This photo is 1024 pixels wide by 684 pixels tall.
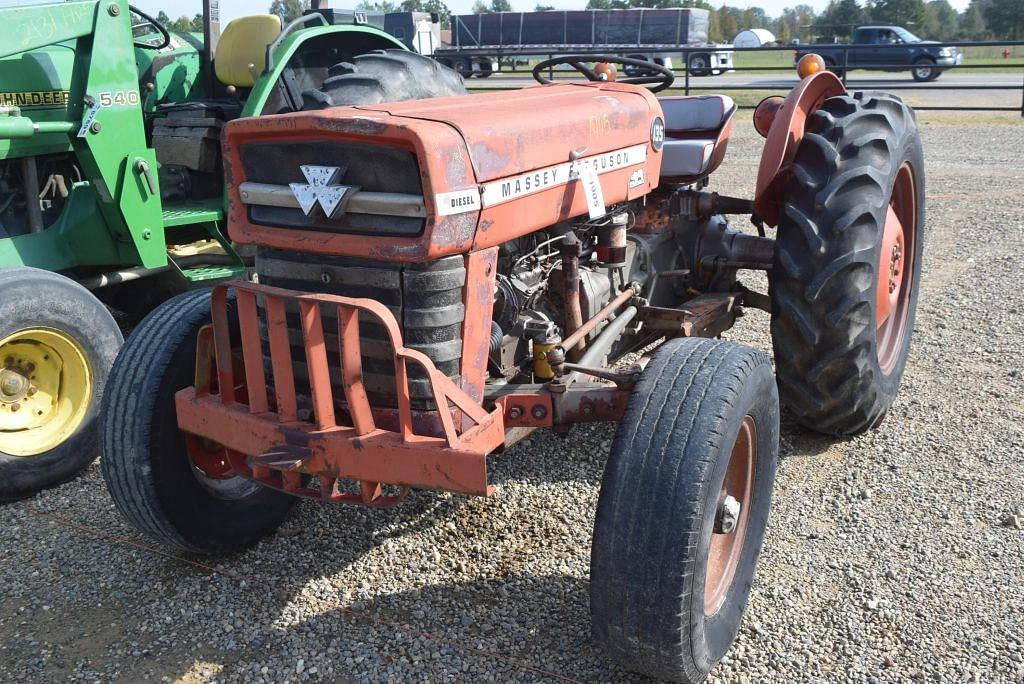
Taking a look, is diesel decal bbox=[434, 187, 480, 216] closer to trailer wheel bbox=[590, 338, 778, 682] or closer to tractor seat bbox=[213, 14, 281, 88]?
trailer wheel bbox=[590, 338, 778, 682]

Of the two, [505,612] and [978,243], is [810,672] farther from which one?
[978,243]

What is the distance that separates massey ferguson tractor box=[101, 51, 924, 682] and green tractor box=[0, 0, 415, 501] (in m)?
0.45

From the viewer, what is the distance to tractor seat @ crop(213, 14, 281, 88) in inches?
229

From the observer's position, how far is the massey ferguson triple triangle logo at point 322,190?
8.39ft

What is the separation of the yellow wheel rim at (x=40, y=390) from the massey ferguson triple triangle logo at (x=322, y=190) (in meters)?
1.74

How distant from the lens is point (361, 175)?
8.43 ft

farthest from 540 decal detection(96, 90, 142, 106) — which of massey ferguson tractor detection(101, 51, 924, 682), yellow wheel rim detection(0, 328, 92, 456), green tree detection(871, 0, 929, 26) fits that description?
green tree detection(871, 0, 929, 26)

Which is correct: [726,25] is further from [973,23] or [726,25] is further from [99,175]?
[99,175]

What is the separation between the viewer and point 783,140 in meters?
3.75

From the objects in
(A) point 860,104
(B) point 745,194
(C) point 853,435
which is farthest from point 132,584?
(B) point 745,194

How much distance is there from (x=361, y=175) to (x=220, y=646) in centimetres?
139

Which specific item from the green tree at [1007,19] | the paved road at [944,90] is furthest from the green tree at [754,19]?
the paved road at [944,90]

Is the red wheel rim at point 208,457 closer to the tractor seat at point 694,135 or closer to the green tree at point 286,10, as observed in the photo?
the tractor seat at point 694,135

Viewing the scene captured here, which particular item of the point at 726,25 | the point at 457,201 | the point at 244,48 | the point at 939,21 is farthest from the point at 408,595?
the point at 939,21
